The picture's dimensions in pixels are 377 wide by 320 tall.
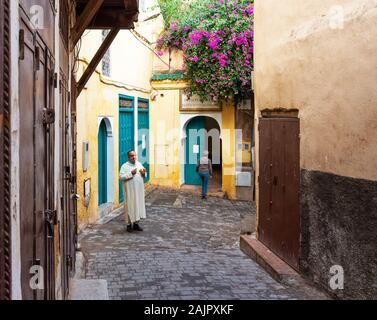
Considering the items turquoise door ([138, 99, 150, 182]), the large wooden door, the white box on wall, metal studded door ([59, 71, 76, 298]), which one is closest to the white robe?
the large wooden door

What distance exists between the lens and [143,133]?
17.2 metres

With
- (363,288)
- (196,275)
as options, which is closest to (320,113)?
(363,288)

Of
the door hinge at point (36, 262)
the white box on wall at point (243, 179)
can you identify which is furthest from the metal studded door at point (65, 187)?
the white box on wall at point (243, 179)

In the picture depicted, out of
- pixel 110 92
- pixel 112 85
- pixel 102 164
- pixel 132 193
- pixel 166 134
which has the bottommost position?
pixel 132 193

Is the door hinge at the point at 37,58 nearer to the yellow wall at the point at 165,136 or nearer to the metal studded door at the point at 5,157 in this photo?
the metal studded door at the point at 5,157

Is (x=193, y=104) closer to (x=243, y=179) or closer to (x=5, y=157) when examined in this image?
(x=243, y=179)

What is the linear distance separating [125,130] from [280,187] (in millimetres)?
7524

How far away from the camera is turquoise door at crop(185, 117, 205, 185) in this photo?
60.9 feet

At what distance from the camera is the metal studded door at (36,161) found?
2.47 meters

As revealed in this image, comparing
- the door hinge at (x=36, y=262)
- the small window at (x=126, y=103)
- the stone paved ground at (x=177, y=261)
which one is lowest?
the stone paved ground at (x=177, y=261)

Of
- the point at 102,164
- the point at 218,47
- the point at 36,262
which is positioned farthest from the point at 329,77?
the point at 218,47

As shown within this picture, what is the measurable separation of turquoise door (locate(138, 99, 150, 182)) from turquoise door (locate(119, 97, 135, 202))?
3.24ft

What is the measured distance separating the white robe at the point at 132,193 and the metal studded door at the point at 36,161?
661 cm

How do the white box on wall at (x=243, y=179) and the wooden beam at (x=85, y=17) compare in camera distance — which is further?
the white box on wall at (x=243, y=179)
